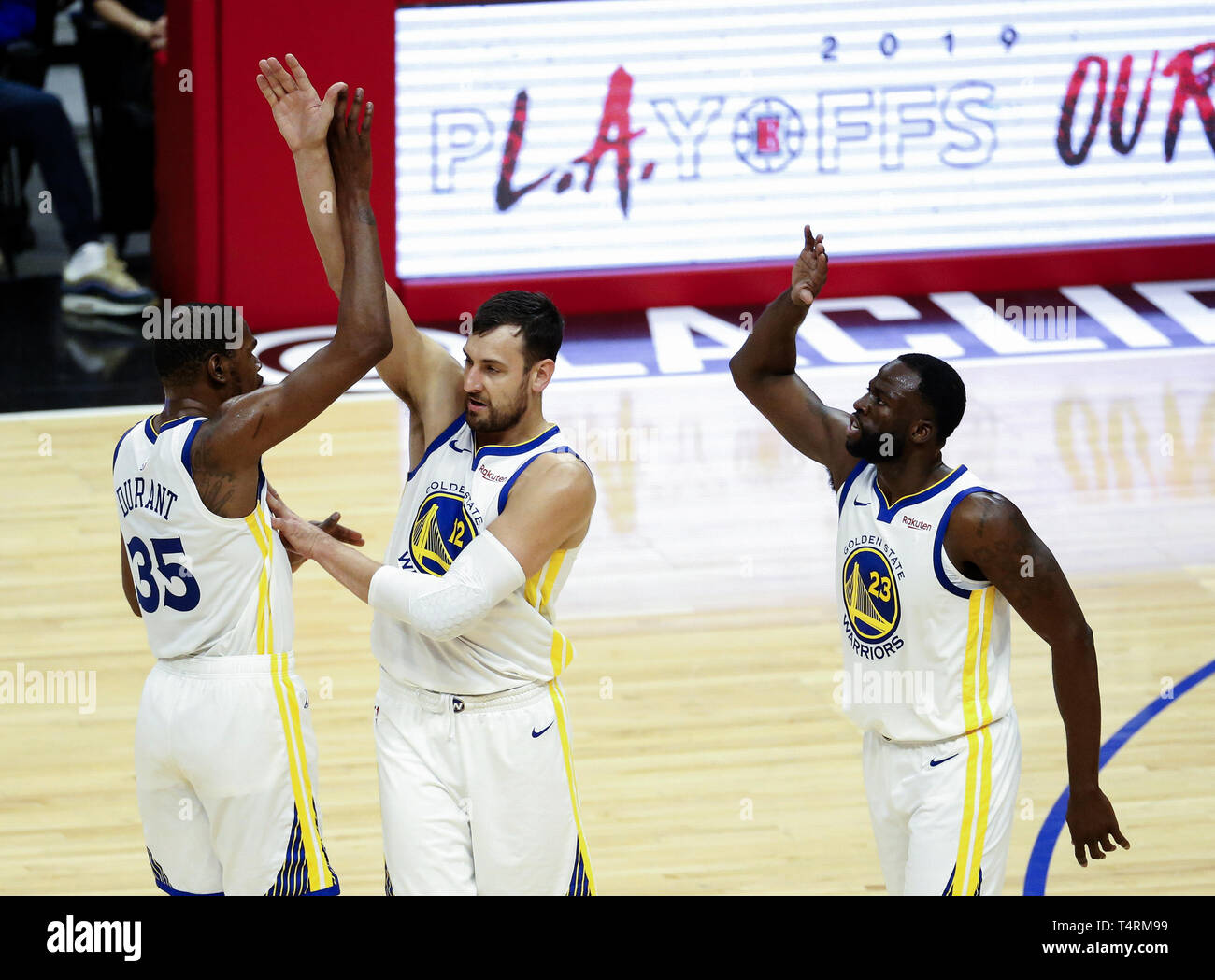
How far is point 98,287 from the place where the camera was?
1133 centimetres

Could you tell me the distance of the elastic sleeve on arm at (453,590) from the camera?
371cm

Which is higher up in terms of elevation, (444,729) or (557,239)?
(557,239)

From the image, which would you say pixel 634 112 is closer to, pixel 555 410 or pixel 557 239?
pixel 557 239

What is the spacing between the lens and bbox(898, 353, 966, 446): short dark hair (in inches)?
153

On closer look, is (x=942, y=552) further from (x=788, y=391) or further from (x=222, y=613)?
(x=222, y=613)

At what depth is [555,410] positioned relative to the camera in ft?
31.5

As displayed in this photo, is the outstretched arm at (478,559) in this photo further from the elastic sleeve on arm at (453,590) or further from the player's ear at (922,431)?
the player's ear at (922,431)

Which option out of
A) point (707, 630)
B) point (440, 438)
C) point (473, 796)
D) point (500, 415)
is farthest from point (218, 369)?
point (707, 630)

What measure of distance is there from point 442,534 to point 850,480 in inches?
38.1

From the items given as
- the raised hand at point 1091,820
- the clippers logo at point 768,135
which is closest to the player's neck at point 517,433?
the raised hand at point 1091,820

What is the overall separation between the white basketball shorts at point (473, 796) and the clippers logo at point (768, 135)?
795cm

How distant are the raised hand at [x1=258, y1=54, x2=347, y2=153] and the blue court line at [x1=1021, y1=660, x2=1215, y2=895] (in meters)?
2.84
